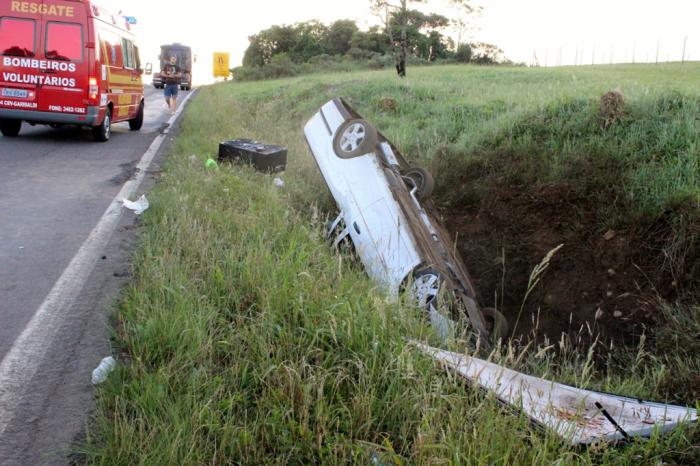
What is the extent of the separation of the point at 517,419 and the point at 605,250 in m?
3.77

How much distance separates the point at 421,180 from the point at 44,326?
4.25 m

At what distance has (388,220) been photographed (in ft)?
18.2

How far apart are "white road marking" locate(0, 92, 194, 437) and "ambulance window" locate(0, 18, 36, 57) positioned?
6.55 meters

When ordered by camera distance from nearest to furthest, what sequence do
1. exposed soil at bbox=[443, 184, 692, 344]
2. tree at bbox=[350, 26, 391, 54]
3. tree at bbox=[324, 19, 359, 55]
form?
1. exposed soil at bbox=[443, 184, 692, 344]
2. tree at bbox=[350, 26, 391, 54]
3. tree at bbox=[324, 19, 359, 55]

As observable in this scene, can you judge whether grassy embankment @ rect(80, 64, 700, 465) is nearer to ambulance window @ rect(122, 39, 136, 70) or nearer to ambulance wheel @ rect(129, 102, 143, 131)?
ambulance window @ rect(122, 39, 136, 70)

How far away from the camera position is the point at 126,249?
5.17 meters

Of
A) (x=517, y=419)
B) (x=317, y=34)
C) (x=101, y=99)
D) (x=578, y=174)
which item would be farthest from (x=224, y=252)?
(x=317, y=34)

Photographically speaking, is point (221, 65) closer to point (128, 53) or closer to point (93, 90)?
point (128, 53)

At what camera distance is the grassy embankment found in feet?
8.20

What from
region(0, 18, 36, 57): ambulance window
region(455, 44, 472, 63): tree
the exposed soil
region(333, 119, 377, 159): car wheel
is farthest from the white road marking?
region(455, 44, 472, 63): tree

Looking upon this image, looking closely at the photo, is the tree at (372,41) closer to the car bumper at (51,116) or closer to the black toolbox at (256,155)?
the car bumper at (51,116)

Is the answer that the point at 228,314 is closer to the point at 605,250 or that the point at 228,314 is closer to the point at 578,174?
Answer: the point at 605,250

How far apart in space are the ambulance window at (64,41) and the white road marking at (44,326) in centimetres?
636

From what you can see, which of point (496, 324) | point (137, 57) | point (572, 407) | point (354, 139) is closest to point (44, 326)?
point (572, 407)
